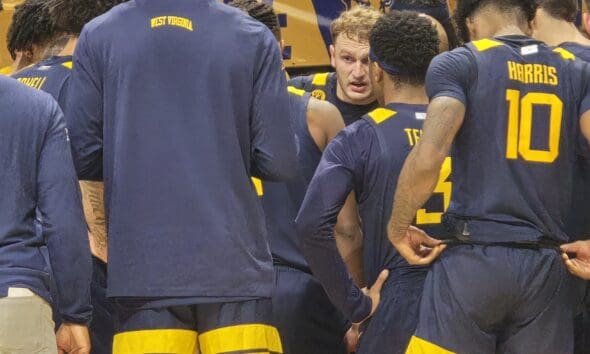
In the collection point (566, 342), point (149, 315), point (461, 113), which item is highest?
point (461, 113)

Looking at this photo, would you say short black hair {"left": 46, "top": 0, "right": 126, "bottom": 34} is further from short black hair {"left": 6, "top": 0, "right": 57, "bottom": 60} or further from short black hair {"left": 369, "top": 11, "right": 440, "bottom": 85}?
short black hair {"left": 369, "top": 11, "right": 440, "bottom": 85}

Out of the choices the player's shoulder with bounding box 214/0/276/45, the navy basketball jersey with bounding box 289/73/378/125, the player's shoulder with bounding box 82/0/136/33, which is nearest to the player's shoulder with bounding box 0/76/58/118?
the player's shoulder with bounding box 82/0/136/33

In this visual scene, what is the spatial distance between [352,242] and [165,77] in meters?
1.39

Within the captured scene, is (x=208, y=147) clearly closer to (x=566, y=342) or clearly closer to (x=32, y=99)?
(x=32, y=99)

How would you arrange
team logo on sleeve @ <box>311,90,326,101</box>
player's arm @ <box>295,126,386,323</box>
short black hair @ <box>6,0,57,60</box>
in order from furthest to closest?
team logo on sleeve @ <box>311,90,326,101</box>
short black hair @ <box>6,0,57,60</box>
player's arm @ <box>295,126,386,323</box>

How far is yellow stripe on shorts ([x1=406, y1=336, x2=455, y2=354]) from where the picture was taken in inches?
159

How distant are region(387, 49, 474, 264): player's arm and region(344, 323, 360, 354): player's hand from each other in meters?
0.77

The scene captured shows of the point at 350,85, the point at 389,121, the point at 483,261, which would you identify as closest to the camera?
the point at 483,261

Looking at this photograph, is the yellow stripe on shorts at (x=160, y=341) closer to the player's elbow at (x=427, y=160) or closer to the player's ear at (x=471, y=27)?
the player's elbow at (x=427, y=160)

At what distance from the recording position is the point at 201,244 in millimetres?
3678

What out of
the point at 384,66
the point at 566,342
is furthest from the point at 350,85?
the point at 566,342

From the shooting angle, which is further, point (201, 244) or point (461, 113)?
point (461, 113)

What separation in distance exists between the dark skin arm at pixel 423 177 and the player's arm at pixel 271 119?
0.50 metres

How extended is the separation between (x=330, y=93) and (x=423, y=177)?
199 centimetres
